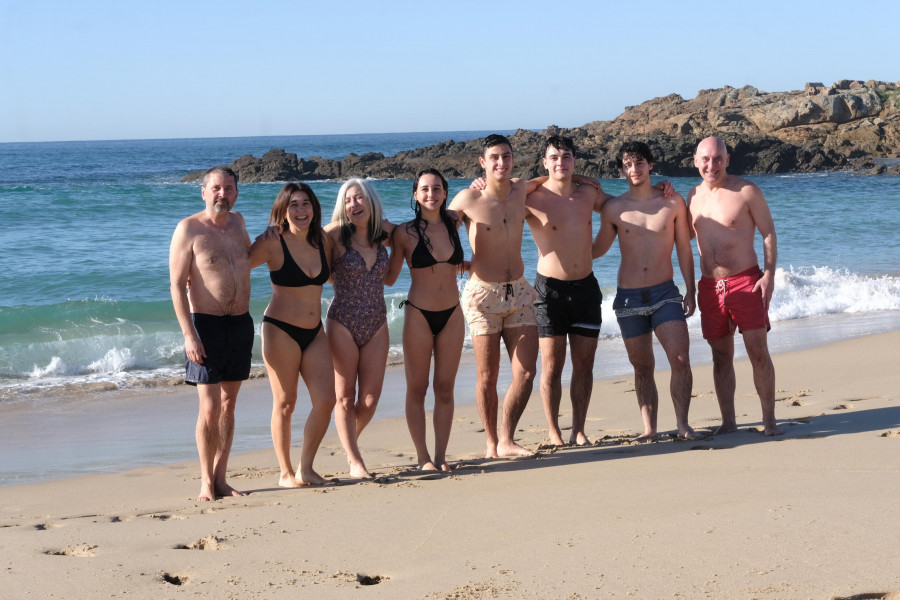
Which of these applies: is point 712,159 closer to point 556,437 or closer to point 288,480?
point 556,437

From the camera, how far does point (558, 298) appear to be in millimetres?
5801

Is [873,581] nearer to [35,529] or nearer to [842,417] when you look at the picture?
[842,417]

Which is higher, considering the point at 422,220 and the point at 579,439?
the point at 422,220

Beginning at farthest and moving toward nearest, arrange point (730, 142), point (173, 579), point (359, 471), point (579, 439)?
point (730, 142) → point (579, 439) → point (359, 471) → point (173, 579)

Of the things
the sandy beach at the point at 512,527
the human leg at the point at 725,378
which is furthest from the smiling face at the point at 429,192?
the human leg at the point at 725,378

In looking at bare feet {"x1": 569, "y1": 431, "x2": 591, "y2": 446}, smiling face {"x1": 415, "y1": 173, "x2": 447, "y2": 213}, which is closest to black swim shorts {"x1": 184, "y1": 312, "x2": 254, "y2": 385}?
smiling face {"x1": 415, "y1": 173, "x2": 447, "y2": 213}

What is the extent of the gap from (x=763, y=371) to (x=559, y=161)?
181 centimetres

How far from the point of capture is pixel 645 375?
5.86m

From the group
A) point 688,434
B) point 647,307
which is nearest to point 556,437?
point 688,434

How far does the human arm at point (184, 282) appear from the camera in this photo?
4.73 metres

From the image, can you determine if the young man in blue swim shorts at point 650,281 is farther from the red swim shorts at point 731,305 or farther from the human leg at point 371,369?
the human leg at point 371,369

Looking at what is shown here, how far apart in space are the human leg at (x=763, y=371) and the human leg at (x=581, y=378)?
95cm

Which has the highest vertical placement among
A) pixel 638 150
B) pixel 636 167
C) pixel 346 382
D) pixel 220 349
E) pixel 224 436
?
pixel 638 150

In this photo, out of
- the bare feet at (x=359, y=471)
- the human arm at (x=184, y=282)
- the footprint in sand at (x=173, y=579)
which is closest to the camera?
the footprint in sand at (x=173, y=579)
